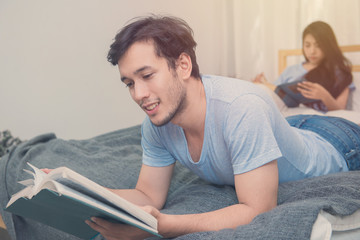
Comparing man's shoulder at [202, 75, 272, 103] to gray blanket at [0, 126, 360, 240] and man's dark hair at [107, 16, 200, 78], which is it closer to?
man's dark hair at [107, 16, 200, 78]

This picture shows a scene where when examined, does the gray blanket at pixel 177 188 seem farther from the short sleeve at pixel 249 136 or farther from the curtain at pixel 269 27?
the curtain at pixel 269 27

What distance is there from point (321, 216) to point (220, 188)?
15.2 inches

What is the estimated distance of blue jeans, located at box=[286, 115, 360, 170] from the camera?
45.7 inches

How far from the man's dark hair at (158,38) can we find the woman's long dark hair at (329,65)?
1.62m

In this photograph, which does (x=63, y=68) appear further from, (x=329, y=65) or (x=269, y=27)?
(x=329, y=65)

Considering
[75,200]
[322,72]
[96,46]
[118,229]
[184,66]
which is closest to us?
[75,200]

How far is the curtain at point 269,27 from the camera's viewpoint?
253cm

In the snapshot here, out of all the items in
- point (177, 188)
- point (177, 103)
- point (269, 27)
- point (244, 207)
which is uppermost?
point (269, 27)

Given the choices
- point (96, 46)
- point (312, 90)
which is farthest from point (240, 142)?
point (96, 46)

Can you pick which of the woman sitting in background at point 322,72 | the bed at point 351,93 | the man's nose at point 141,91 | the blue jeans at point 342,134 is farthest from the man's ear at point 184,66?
the woman sitting in background at point 322,72

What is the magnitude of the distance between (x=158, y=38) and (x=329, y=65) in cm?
182

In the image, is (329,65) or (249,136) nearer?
(249,136)

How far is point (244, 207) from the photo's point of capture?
0.83 meters

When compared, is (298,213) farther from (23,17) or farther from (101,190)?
(23,17)
